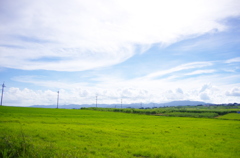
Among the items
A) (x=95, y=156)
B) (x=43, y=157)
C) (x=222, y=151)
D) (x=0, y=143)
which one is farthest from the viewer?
(x=222, y=151)

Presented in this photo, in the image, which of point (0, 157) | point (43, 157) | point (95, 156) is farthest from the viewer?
point (95, 156)

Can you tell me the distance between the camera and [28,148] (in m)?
10.8

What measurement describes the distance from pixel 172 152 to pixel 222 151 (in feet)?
20.4

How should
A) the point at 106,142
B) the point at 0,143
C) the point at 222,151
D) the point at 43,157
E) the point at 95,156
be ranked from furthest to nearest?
the point at 106,142, the point at 222,151, the point at 95,156, the point at 0,143, the point at 43,157

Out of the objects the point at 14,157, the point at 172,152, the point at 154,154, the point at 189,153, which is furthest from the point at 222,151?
the point at 14,157

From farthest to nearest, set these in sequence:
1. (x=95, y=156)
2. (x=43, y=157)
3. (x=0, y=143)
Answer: (x=95, y=156)
(x=0, y=143)
(x=43, y=157)

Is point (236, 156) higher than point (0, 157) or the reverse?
the reverse

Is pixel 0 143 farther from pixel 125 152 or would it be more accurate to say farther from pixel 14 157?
pixel 125 152

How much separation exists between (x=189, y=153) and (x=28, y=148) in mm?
14536

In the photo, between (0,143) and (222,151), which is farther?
(222,151)

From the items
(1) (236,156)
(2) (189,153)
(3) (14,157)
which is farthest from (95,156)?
(1) (236,156)

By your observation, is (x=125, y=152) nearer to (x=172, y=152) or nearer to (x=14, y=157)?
(x=172, y=152)

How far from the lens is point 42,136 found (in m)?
21.5

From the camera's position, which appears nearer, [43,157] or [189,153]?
[43,157]
